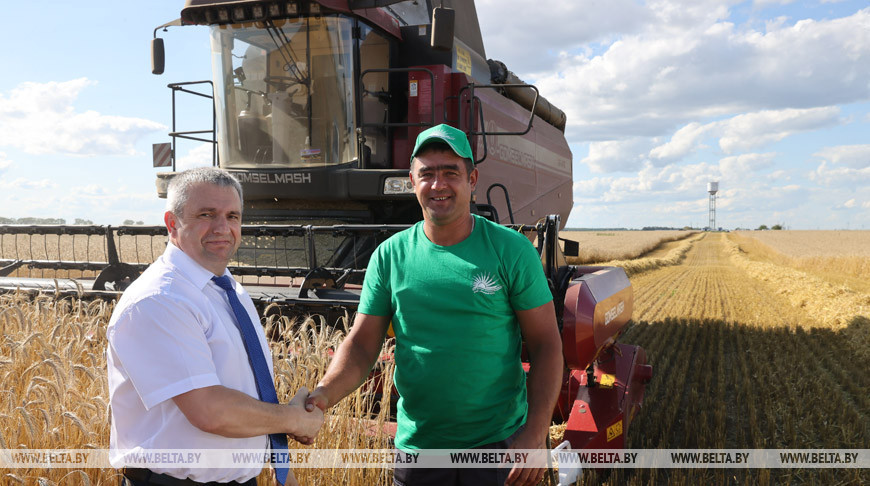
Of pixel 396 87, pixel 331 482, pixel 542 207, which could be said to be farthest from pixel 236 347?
pixel 542 207

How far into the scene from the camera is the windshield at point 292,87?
510 centimetres

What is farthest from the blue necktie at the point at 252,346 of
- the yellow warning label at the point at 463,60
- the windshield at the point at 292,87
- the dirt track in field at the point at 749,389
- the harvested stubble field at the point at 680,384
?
the yellow warning label at the point at 463,60

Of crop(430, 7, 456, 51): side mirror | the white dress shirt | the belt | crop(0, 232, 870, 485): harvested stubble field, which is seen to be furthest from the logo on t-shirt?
crop(430, 7, 456, 51): side mirror

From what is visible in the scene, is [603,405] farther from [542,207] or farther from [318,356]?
[542,207]

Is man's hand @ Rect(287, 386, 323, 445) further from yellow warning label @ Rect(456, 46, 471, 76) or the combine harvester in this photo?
yellow warning label @ Rect(456, 46, 471, 76)

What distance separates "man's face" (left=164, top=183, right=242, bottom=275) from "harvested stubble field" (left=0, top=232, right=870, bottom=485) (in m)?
0.77

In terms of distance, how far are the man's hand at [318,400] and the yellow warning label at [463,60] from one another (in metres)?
4.56

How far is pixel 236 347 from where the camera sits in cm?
152

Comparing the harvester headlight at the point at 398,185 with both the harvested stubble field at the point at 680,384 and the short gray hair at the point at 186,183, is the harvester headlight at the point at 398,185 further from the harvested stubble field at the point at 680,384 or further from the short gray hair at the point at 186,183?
the short gray hair at the point at 186,183

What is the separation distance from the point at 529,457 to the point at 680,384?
405cm

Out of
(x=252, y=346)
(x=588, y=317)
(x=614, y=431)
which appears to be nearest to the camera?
(x=252, y=346)

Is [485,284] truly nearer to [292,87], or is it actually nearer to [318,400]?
[318,400]

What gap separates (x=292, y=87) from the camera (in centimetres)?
519

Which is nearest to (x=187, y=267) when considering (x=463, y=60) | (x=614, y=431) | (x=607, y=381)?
(x=614, y=431)
